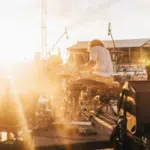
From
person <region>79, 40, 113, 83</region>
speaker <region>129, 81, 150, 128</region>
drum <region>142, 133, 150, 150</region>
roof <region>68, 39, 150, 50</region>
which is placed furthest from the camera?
roof <region>68, 39, 150, 50</region>

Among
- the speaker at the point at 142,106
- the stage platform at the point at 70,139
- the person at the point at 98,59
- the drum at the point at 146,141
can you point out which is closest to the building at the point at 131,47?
the person at the point at 98,59

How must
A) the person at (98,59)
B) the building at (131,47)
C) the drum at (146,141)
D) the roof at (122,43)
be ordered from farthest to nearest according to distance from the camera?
the roof at (122,43)
the building at (131,47)
the person at (98,59)
the drum at (146,141)

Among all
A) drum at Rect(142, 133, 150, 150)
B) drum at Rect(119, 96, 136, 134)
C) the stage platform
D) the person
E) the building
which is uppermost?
the building

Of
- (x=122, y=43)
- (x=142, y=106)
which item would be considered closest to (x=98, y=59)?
(x=142, y=106)

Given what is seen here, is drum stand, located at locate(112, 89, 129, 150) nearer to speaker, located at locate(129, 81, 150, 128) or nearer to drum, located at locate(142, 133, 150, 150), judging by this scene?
speaker, located at locate(129, 81, 150, 128)

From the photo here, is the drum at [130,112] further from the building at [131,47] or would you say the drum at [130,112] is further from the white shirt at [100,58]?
the building at [131,47]

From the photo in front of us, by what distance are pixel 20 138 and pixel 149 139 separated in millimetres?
1786

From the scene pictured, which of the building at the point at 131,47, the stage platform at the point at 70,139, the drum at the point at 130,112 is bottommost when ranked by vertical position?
the stage platform at the point at 70,139

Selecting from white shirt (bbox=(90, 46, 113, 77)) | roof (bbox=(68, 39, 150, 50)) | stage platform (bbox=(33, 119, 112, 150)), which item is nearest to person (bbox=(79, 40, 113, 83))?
white shirt (bbox=(90, 46, 113, 77))

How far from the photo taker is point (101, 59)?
17.7 ft

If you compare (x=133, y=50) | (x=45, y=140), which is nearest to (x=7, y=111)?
(x=45, y=140)

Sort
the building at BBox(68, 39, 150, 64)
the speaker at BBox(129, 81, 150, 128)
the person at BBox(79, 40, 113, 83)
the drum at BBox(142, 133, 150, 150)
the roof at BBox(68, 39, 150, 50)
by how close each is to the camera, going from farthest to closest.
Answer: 1. the roof at BBox(68, 39, 150, 50)
2. the building at BBox(68, 39, 150, 64)
3. the person at BBox(79, 40, 113, 83)
4. the speaker at BBox(129, 81, 150, 128)
5. the drum at BBox(142, 133, 150, 150)

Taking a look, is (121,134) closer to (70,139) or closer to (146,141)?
(146,141)

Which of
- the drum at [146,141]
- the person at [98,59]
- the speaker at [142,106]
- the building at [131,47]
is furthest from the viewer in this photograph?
the building at [131,47]
